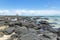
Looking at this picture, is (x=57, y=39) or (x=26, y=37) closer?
(x=26, y=37)

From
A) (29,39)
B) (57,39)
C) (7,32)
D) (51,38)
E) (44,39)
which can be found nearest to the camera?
(29,39)

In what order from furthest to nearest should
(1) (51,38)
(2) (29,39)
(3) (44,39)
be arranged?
(1) (51,38)
(3) (44,39)
(2) (29,39)

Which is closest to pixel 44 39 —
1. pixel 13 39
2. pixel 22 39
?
pixel 22 39

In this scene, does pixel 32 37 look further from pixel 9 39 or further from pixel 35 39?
pixel 9 39

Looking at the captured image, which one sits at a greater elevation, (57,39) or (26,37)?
(26,37)

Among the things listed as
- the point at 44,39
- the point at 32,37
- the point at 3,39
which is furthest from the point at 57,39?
the point at 3,39

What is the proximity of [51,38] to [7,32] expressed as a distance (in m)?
A: 5.06

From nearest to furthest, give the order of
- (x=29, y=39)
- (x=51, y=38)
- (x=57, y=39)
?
(x=29, y=39), (x=51, y=38), (x=57, y=39)

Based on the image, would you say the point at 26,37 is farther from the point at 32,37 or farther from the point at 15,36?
the point at 15,36

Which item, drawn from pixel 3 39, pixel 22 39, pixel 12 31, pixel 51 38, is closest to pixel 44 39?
pixel 51 38

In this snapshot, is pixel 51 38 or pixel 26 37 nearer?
pixel 26 37

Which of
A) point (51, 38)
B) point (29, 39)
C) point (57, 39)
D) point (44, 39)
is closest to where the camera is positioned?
point (29, 39)

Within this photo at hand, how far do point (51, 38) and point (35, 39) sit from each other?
191 cm

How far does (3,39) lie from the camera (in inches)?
411
